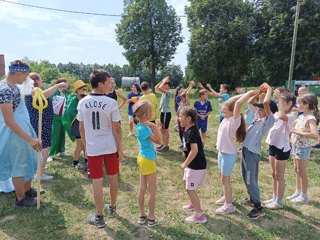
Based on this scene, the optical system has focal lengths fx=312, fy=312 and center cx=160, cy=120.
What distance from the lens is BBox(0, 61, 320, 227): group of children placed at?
3732mm

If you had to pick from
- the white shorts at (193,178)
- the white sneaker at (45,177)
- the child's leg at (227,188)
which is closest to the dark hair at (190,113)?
the white shorts at (193,178)

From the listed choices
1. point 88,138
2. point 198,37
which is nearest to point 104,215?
point 88,138

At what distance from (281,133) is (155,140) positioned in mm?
1912

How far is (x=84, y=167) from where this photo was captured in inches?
244

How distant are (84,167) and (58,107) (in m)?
1.37

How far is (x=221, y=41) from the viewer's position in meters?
34.3

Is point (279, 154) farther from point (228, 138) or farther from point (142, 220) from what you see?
point (142, 220)

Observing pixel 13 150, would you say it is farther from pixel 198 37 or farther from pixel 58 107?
pixel 198 37

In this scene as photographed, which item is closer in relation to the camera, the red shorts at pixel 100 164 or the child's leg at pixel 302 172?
the red shorts at pixel 100 164

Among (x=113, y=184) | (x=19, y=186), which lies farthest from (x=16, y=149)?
(x=113, y=184)

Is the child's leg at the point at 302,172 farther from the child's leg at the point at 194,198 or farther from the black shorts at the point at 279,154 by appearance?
the child's leg at the point at 194,198

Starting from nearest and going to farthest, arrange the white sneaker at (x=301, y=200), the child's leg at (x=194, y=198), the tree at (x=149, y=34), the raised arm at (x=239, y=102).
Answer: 1. the raised arm at (x=239, y=102)
2. the child's leg at (x=194, y=198)
3. the white sneaker at (x=301, y=200)
4. the tree at (x=149, y=34)

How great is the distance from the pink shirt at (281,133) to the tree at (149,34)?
113 feet

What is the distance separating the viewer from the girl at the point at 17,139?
392 centimetres
